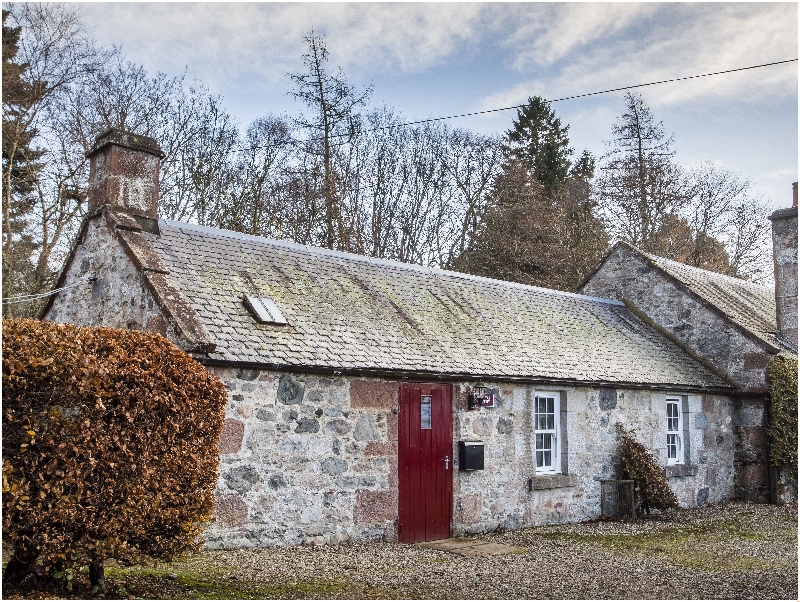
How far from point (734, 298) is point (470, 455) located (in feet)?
36.4

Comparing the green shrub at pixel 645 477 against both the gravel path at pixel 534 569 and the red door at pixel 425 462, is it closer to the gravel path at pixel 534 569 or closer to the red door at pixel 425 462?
the gravel path at pixel 534 569

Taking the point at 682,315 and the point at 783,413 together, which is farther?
the point at 682,315

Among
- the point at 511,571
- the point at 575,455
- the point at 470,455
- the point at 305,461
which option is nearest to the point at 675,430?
the point at 575,455

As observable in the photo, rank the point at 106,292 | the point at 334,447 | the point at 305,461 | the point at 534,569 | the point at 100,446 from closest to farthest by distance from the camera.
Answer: the point at 100,446
the point at 534,569
the point at 305,461
the point at 334,447
the point at 106,292

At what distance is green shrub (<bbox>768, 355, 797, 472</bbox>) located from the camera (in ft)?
52.5

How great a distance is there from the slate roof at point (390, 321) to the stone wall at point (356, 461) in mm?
381

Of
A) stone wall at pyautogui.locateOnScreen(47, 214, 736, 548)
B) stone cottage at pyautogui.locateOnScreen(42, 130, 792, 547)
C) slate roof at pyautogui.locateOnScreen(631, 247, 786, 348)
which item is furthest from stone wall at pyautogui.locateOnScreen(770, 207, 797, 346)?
stone wall at pyautogui.locateOnScreen(47, 214, 736, 548)

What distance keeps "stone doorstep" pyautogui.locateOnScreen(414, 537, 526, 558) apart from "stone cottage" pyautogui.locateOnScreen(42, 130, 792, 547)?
0.34 metres

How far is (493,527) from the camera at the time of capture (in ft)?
39.3

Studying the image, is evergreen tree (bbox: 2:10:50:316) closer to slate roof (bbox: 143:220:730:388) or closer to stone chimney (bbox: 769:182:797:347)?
slate roof (bbox: 143:220:730:388)

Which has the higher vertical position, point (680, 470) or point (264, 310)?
point (264, 310)

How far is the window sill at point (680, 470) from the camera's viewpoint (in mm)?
14992

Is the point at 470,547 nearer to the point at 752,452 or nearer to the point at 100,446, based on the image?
the point at 100,446

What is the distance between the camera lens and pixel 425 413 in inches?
449
